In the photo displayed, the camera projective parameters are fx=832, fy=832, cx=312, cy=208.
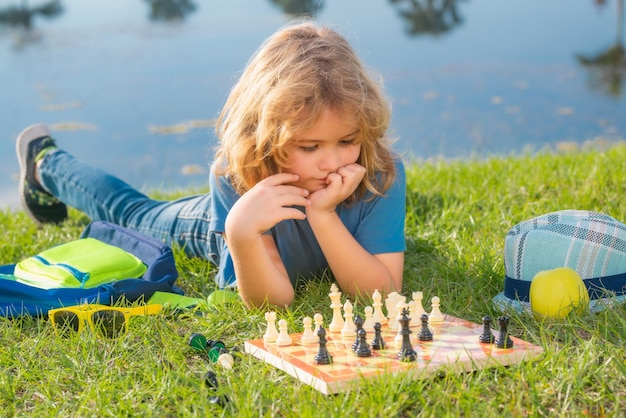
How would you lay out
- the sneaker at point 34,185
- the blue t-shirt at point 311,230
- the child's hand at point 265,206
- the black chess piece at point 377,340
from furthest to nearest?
the sneaker at point 34,185, the blue t-shirt at point 311,230, the child's hand at point 265,206, the black chess piece at point 377,340

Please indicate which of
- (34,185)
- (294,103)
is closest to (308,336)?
(294,103)

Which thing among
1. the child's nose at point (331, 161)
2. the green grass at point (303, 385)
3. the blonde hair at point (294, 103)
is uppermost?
the blonde hair at point (294, 103)

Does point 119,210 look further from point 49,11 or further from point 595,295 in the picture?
point 49,11

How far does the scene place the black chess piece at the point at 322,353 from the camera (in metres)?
2.15

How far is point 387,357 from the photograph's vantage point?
86.1 inches

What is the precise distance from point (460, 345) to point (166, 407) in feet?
2.63

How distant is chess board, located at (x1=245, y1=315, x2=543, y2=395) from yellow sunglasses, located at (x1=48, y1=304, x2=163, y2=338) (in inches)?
19.3

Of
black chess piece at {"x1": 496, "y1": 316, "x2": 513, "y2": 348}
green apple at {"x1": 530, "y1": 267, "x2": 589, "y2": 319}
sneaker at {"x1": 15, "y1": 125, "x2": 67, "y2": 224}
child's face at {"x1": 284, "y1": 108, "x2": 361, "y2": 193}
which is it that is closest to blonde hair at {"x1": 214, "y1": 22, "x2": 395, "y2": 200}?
child's face at {"x1": 284, "y1": 108, "x2": 361, "y2": 193}

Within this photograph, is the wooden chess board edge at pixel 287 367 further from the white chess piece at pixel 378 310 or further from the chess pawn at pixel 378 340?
the white chess piece at pixel 378 310

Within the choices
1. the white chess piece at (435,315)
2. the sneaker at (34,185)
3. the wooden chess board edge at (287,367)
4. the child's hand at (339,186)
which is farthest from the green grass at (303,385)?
the sneaker at (34,185)

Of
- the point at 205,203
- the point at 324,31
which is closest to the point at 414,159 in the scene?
the point at 205,203

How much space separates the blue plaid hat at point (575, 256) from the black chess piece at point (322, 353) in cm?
75

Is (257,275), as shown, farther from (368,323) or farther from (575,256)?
(575,256)

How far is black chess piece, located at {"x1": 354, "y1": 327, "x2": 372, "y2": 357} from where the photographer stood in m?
2.19
